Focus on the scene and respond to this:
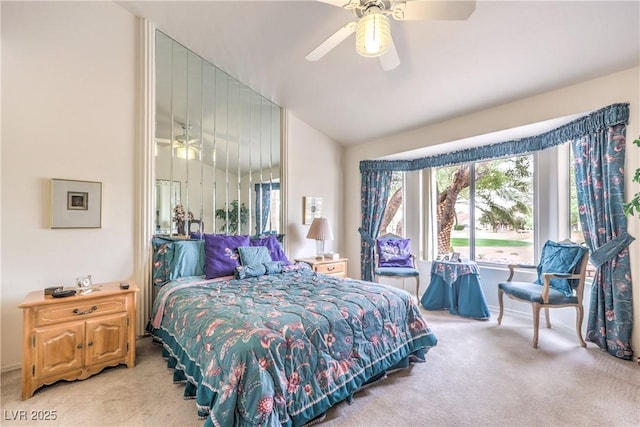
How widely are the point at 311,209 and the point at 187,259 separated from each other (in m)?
2.14

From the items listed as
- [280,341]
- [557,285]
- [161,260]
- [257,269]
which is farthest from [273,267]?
[557,285]

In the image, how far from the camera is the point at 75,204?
2.63m

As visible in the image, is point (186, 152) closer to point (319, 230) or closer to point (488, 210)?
point (319, 230)

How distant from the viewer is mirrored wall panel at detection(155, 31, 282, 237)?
3277 mm

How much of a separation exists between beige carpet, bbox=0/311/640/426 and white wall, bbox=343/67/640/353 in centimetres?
80

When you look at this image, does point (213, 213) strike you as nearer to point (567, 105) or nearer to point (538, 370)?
point (538, 370)

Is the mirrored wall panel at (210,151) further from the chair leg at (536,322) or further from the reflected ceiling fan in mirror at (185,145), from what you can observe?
the chair leg at (536,322)

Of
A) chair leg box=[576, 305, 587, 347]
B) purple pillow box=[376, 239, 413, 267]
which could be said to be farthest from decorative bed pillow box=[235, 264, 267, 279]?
chair leg box=[576, 305, 587, 347]

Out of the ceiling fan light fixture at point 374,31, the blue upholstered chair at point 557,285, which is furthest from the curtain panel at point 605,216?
the ceiling fan light fixture at point 374,31

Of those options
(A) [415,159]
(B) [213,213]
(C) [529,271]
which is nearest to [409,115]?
(A) [415,159]

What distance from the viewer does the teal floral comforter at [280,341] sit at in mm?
1483

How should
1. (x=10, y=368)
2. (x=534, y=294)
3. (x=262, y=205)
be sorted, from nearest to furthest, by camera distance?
(x=10, y=368) → (x=534, y=294) → (x=262, y=205)

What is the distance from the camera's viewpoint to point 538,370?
7.92 ft

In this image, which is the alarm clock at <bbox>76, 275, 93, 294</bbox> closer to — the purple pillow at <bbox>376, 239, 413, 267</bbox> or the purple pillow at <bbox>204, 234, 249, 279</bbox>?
the purple pillow at <bbox>204, 234, 249, 279</bbox>
